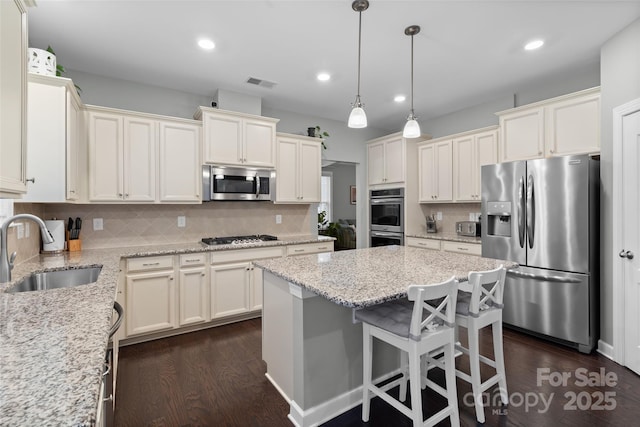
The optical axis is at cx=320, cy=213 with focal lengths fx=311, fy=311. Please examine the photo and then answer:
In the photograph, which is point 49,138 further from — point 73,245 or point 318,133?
point 318,133

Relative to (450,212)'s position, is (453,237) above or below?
below

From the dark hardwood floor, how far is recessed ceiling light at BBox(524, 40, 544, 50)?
9.04ft

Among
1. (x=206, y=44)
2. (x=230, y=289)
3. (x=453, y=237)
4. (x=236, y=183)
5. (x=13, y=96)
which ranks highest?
(x=206, y=44)

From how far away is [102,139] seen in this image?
304 cm

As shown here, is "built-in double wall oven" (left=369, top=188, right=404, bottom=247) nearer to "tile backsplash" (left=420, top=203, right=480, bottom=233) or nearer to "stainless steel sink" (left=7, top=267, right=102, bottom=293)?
"tile backsplash" (left=420, top=203, right=480, bottom=233)

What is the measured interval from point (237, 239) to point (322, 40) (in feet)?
7.84

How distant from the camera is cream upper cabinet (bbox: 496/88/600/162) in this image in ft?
9.84

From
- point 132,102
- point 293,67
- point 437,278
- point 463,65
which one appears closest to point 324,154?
point 293,67

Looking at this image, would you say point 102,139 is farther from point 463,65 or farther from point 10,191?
point 463,65

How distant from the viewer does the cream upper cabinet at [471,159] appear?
13.0 ft

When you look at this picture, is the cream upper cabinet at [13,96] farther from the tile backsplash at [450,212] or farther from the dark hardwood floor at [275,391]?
the tile backsplash at [450,212]

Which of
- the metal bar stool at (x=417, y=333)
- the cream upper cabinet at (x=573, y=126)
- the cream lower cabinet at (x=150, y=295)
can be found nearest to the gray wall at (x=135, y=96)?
the cream lower cabinet at (x=150, y=295)

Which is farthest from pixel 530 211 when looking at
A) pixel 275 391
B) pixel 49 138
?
pixel 49 138

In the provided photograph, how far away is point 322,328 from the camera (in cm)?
192
